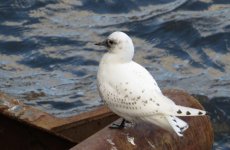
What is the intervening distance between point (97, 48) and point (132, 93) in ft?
16.5

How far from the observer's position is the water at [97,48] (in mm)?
8336

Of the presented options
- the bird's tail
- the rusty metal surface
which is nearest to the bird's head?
the rusty metal surface

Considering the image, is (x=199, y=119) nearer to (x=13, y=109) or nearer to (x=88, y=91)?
(x=13, y=109)

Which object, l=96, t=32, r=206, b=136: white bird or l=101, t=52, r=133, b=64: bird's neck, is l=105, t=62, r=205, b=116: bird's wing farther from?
l=101, t=52, r=133, b=64: bird's neck

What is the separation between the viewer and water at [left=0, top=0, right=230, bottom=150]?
8.34m

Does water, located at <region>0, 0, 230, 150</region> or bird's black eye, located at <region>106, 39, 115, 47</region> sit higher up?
bird's black eye, located at <region>106, 39, 115, 47</region>

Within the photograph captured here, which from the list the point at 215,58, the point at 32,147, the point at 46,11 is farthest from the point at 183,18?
the point at 32,147

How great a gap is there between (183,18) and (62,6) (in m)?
1.81

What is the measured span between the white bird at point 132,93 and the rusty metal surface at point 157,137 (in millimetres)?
95

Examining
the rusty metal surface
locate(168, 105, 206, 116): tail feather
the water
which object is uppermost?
locate(168, 105, 206, 116): tail feather

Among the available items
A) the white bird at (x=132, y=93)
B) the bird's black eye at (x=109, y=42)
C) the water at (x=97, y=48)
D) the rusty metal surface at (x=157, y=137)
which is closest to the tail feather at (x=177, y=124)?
the white bird at (x=132, y=93)

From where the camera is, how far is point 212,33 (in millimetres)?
10062

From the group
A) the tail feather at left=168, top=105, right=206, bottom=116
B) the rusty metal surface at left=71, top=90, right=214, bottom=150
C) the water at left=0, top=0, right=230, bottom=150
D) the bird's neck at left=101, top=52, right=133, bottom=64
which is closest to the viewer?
the tail feather at left=168, top=105, right=206, bottom=116

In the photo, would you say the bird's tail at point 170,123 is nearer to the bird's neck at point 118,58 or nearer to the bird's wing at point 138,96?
the bird's wing at point 138,96
